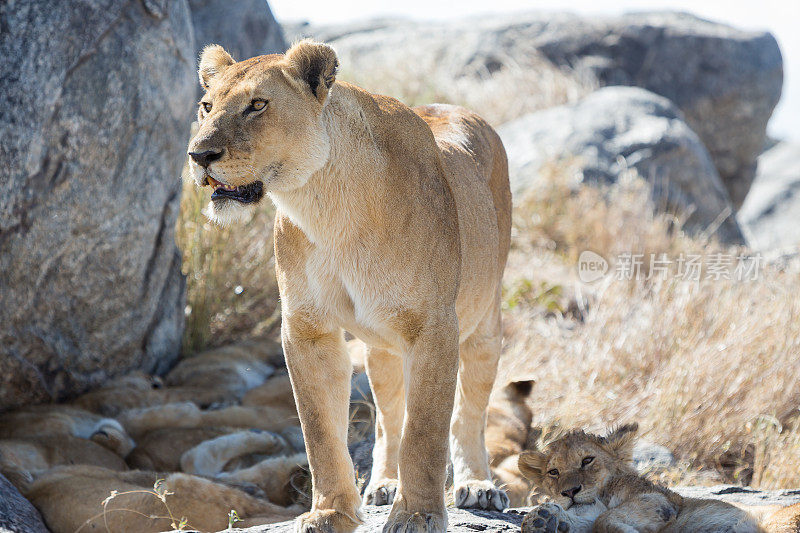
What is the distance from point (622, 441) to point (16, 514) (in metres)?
3.06

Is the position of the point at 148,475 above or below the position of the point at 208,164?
below

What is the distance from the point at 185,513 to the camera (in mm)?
5129

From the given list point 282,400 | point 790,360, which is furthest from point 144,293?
point 790,360

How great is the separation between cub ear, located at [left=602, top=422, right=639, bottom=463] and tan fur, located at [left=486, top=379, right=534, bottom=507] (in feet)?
5.17

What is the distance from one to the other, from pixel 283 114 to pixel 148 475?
324 centimetres

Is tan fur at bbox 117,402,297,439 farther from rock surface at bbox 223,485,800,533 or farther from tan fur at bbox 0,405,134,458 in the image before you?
rock surface at bbox 223,485,800,533

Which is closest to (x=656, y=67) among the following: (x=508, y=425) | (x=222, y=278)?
(x=222, y=278)

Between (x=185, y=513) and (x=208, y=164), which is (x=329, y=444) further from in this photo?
(x=185, y=513)

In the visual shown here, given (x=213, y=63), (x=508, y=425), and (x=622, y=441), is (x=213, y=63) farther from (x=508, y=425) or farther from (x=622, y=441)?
(x=508, y=425)

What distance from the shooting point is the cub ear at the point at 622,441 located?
13.6 feet

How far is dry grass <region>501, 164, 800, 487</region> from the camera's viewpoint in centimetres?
655

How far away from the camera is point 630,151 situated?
12.6 m

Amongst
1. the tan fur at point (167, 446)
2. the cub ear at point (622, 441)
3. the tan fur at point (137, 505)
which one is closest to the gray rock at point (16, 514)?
the tan fur at point (137, 505)

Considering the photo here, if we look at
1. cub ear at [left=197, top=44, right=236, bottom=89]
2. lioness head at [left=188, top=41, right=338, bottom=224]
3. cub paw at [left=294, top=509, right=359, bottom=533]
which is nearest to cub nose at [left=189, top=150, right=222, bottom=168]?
lioness head at [left=188, top=41, right=338, bottom=224]
